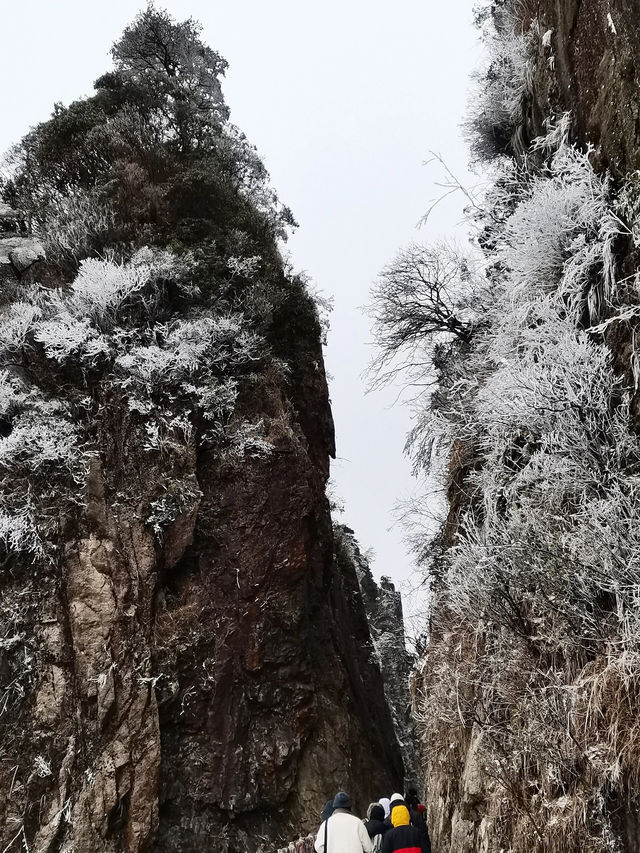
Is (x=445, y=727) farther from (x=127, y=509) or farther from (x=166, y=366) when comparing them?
(x=166, y=366)

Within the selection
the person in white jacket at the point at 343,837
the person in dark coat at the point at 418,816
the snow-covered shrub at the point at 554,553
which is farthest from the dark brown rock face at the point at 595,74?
the person in dark coat at the point at 418,816

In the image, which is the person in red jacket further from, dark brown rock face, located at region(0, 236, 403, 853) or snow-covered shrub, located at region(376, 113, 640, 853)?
dark brown rock face, located at region(0, 236, 403, 853)

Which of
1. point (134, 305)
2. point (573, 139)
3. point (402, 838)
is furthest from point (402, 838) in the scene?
point (134, 305)

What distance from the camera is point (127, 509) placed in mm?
12359

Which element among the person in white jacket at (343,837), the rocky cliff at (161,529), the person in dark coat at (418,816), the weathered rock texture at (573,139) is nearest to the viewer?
the person in white jacket at (343,837)

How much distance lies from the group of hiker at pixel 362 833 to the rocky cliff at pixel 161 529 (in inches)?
147

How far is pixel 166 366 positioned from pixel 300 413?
4166 mm

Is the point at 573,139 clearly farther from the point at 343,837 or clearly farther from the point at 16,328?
the point at 16,328

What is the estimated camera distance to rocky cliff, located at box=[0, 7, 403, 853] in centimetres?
1073

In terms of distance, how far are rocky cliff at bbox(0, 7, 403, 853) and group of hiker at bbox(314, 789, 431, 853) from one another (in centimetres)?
373

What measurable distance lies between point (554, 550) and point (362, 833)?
10.5 ft

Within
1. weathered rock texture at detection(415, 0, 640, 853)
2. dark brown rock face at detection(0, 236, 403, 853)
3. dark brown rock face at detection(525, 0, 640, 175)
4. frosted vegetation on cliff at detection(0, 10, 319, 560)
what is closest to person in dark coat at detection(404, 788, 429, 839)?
weathered rock texture at detection(415, 0, 640, 853)

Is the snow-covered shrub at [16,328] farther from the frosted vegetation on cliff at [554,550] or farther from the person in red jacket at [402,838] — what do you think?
the person in red jacket at [402,838]

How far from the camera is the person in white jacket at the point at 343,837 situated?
6215 millimetres
